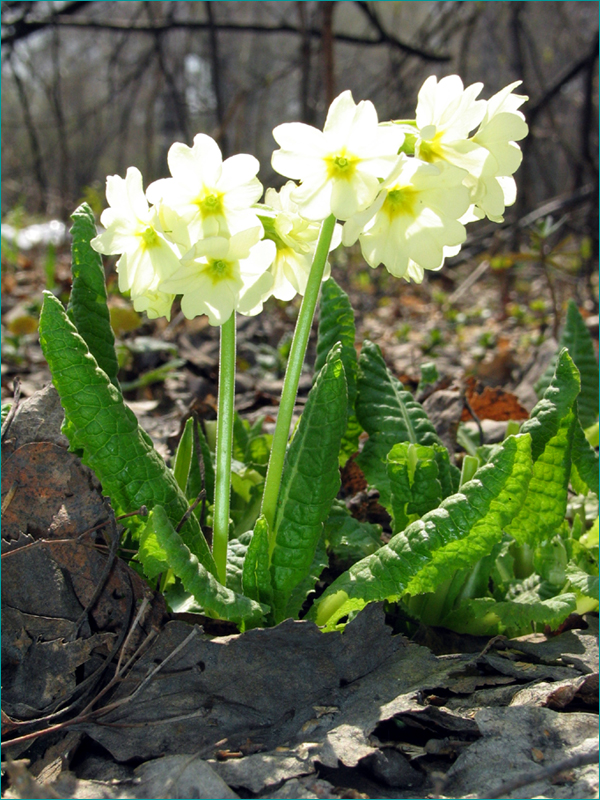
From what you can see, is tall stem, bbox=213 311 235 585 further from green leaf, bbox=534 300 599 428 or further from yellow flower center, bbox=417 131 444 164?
green leaf, bbox=534 300 599 428

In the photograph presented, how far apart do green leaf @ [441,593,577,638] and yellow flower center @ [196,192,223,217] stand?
1.06 metres

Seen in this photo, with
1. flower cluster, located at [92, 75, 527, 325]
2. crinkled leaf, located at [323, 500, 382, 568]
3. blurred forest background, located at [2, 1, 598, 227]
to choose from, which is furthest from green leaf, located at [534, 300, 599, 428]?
blurred forest background, located at [2, 1, 598, 227]

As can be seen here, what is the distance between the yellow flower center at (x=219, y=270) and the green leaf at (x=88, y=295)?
43cm

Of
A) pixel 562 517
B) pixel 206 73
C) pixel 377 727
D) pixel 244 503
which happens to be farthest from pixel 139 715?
pixel 206 73

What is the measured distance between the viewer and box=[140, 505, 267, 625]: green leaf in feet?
4.43

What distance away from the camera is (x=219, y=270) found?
1414 mm

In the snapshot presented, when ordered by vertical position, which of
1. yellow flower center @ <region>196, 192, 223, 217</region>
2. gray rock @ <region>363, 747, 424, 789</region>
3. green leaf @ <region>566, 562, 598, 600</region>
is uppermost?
yellow flower center @ <region>196, 192, 223, 217</region>

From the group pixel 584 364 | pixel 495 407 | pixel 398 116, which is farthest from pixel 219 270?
pixel 398 116

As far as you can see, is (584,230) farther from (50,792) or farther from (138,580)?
(50,792)

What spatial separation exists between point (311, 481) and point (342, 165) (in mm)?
657

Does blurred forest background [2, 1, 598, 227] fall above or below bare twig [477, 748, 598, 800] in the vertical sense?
above

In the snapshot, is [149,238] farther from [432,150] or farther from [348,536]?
[348,536]

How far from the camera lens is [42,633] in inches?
59.2

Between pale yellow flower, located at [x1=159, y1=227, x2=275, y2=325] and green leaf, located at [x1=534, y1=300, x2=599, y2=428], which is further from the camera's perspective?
green leaf, located at [x1=534, y1=300, x2=599, y2=428]
